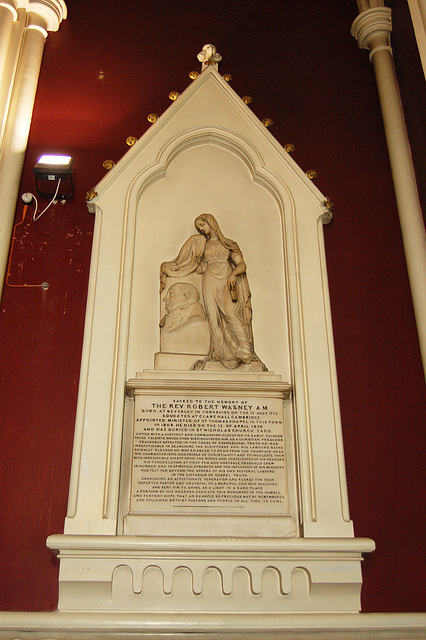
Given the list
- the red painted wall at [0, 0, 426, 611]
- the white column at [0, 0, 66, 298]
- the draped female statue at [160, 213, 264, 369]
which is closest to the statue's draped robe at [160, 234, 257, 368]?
the draped female statue at [160, 213, 264, 369]

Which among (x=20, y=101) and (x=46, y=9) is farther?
(x=46, y=9)

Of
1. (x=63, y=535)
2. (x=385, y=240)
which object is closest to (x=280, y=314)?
(x=385, y=240)

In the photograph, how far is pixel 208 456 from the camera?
4.12m

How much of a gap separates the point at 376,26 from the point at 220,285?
3.18 metres

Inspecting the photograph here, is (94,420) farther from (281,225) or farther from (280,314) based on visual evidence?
(281,225)

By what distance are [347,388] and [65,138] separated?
3224 millimetres

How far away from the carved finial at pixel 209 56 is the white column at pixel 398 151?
4.75 feet

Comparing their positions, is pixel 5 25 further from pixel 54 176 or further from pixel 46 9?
pixel 54 176

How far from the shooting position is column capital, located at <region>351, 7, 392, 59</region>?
5.91 metres

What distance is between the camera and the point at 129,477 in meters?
4.11

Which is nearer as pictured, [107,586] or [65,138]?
[107,586]

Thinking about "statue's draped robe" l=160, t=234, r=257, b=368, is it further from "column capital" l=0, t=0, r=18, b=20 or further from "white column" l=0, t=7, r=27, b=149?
"column capital" l=0, t=0, r=18, b=20

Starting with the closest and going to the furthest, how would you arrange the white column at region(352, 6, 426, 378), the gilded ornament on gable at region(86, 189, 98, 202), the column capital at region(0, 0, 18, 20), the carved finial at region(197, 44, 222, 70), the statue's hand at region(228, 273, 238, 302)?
the statue's hand at region(228, 273, 238, 302), the white column at region(352, 6, 426, 378), the gilded ornament on gable at region(86, 189, 98, 202), the column capital at region(0, 0, 18, 20), the carved finial at region(197, 44, 222, 70)

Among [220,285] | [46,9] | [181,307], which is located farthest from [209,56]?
[181,307]
